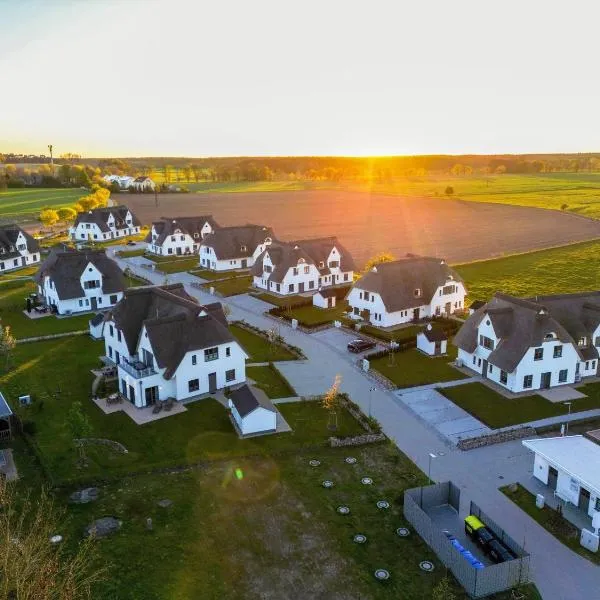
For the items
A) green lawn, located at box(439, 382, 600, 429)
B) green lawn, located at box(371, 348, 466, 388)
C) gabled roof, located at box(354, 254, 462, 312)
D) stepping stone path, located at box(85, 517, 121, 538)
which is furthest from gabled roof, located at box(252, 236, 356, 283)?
stepping stone path, located at box(85, 517, 121, 538)

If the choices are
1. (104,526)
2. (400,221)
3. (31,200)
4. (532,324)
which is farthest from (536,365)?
(31,200)

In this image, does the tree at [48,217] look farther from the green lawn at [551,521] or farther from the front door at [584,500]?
the front door at [584,500]

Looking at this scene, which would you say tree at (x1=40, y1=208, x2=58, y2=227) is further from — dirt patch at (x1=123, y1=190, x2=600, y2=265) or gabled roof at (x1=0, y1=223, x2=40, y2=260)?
gabled roof at (x1=0, y1=223, x2=40, y2=260)

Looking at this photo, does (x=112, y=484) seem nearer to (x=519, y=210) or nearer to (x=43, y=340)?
(x=43, y=340)

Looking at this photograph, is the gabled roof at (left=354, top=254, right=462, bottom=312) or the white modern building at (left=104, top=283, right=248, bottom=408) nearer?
the white modern building at (left=104, top=283, right=248, bottom=408)

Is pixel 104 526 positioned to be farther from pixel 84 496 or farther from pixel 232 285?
pixel 232 285

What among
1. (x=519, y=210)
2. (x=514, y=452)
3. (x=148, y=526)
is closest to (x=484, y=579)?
(x=514, y=452)
